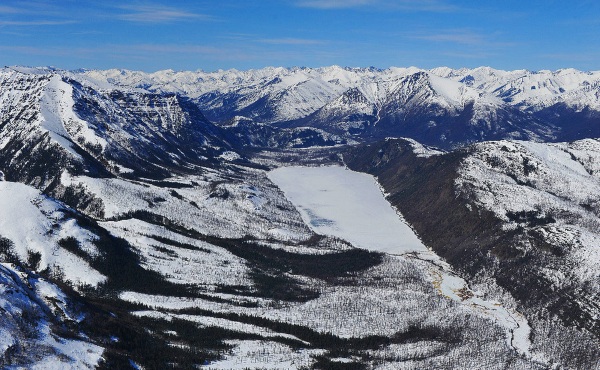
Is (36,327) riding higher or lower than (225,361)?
higher

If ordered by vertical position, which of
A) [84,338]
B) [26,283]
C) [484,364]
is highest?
[26,283]

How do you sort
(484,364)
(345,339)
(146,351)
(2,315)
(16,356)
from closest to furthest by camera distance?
(16,356) < (2,315) < (146,351) < (484,364) < (345,339)

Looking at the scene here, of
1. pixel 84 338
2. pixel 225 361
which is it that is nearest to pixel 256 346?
pixel 225 361

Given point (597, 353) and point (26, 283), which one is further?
point (597, 353)

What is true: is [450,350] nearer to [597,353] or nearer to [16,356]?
[597,353]

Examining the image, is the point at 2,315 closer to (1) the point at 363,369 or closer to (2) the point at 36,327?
(2) the point at 36,327

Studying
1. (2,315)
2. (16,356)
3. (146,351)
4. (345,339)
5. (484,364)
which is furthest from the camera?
(345,339)

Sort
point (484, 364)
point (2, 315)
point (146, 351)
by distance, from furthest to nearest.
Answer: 1. point (484, 364)
2. point (146, 351)
3. point (2, 315)

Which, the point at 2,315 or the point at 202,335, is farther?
the point at 202,335

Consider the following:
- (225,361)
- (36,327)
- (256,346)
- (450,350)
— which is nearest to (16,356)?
(36,327)
